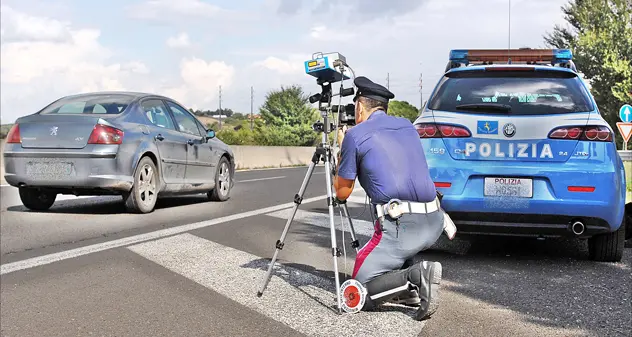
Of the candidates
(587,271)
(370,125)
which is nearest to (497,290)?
(587,271)

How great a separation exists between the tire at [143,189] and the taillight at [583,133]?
503 centimetres

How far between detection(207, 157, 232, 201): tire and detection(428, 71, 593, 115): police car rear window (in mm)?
5232

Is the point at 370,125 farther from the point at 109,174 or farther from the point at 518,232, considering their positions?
the point at 109,174

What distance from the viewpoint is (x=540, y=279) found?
4.97 meters

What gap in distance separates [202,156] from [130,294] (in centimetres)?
542

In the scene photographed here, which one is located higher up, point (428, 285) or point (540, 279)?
point (428, 285)

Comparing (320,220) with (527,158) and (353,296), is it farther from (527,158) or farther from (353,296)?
(353,296)

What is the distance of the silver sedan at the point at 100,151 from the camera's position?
25.0 feet

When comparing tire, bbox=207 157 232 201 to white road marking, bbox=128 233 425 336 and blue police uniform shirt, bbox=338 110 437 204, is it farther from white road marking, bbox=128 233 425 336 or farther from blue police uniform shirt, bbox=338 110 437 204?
blue police uniform shirt, bbox=338 110 437 204

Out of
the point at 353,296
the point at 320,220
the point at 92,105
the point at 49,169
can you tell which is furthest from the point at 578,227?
the point at 92,105

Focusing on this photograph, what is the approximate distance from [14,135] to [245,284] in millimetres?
4830

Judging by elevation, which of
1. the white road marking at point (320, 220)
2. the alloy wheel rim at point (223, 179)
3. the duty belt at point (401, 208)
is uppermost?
the duty belt at point (401, 208)

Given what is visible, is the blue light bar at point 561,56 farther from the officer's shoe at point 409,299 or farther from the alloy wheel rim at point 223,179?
the alloy wheel rim at point 223,179

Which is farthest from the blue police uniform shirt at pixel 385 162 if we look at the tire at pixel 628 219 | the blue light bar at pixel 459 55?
the tire at pixel 628 219
